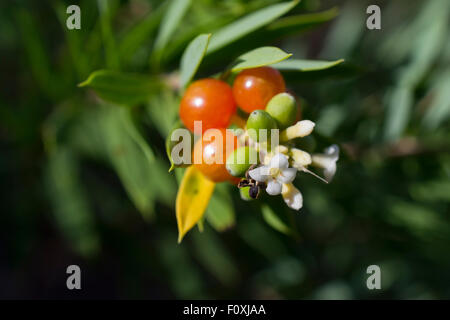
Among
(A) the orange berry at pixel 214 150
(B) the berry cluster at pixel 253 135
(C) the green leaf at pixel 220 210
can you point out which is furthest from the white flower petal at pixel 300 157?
(C) the green leaf at pixel 220 210

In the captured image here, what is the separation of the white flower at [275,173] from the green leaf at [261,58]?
19cm

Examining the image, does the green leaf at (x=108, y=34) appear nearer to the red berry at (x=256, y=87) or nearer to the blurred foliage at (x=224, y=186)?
the blurred foliage at (x=224, y=186)

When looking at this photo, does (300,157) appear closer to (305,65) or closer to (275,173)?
(275,173)

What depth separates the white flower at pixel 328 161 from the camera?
0.94 meters

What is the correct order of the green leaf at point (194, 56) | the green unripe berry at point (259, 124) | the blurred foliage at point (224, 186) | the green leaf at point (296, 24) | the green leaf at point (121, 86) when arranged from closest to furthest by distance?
the green unripe berry at point (259, 124) → the green leaf at point (194, 56) → the green leaf at point (121, 86) → the green leaf at point (296, 24) → the blurred foliage at point (224, 186)

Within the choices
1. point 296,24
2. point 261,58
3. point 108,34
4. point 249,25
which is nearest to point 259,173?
point 261,58

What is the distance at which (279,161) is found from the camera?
830 mm

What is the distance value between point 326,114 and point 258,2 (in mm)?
516

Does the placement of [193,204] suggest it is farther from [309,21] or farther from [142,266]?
[142,266]

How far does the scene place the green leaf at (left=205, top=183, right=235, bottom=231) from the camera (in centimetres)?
122

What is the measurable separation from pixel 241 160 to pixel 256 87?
0.55 ft

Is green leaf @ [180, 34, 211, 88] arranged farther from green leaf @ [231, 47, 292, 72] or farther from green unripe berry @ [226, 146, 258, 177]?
green unripe berry @ [226, 146, 258, 177]
